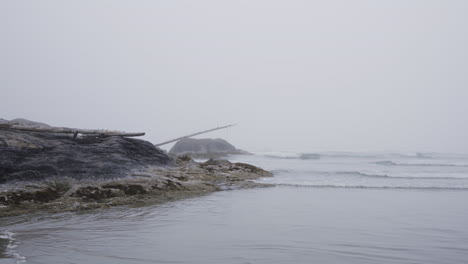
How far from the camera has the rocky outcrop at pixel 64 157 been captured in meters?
7.25

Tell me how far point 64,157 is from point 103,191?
55.3 inches

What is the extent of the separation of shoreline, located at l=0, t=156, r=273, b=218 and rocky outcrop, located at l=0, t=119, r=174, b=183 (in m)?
0.26

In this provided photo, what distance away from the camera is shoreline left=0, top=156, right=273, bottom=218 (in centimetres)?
637

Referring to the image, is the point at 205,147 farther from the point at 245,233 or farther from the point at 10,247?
the point at 10,247

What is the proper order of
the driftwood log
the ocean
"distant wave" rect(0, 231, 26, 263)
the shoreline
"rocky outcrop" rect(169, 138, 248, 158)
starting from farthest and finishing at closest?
"rocky outcrop" rect(169, 138, 248, 158), the driftwood log, the shoreline, the ocean, "distant wave" rect(0, 231, 26, 263)

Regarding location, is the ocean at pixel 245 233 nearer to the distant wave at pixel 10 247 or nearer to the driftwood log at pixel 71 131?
the distant wave at pixel 10 247

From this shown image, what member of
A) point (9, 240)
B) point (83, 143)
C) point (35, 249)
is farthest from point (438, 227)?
point (83, 143)

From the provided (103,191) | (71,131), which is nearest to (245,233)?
(103,191)

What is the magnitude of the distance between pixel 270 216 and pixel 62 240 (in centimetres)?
325

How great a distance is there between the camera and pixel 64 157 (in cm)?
809

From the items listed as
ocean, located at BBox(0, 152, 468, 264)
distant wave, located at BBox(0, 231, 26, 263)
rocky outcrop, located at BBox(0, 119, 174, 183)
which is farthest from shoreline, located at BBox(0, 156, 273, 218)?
distant wave, located at BBox(0, 231, 26, 263)

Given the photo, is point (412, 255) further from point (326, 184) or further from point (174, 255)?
point (326, 184)

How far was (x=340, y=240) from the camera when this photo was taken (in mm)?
4758

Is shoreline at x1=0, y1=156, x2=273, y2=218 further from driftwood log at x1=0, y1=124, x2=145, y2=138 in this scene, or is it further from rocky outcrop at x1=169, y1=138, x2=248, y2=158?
rocky outcrop at x1=169, y1=138, x2=248, y2=158
